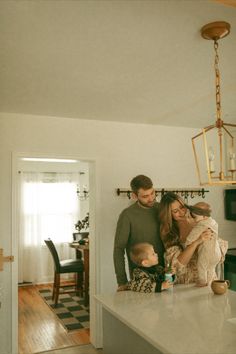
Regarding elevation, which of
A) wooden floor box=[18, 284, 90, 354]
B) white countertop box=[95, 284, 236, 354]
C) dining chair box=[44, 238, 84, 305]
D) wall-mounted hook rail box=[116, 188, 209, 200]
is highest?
wall-mounted hook rail box=[116, 188, 209, 200]

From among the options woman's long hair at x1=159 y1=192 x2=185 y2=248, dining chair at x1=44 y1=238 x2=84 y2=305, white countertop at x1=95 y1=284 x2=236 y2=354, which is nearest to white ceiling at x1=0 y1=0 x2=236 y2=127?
woman's long hair at x1=159 y1=192 x2=185 y2=248

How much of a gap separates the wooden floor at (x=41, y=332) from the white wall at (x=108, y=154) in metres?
0.73

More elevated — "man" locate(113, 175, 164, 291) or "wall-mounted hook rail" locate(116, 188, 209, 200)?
"wall-mounted hook rail" locate(116, 188, 209, 200)

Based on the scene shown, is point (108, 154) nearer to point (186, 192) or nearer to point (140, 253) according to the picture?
point (186, 192)

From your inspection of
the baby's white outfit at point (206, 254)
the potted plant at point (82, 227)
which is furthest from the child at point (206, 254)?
the potted plant at point (82, 227)

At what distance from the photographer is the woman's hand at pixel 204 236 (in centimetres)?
239

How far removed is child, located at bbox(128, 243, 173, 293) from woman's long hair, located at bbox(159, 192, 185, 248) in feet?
1.30

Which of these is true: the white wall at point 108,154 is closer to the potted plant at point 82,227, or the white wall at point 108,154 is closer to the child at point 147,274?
the child at point 147,274

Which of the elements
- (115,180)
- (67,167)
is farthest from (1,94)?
(67,167)

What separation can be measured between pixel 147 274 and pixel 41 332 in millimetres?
2583

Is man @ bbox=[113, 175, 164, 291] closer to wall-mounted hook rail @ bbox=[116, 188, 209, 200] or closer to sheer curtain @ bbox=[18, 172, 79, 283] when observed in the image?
wall-mounted hook rail @ bbox=[116, 188, 209, 200]

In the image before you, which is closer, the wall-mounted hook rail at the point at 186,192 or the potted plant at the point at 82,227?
the wall-mounted hook rail at the point at 186,192

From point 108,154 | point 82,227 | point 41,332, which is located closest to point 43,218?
point 82,227

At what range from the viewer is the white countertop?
146cm
